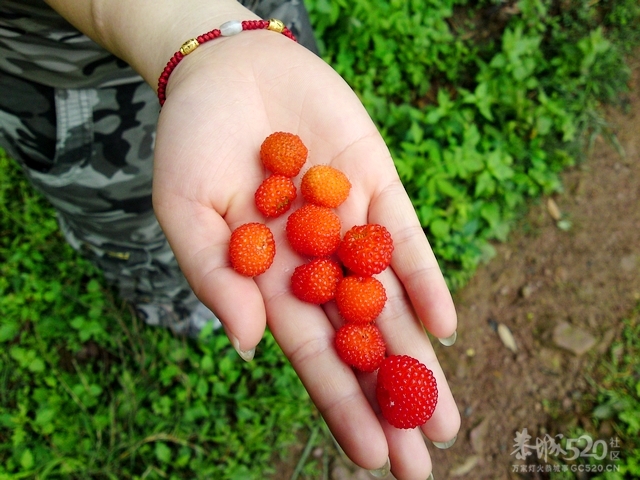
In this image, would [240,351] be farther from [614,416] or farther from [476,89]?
[476,89]

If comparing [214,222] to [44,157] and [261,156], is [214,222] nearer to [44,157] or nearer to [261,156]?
[261,156]

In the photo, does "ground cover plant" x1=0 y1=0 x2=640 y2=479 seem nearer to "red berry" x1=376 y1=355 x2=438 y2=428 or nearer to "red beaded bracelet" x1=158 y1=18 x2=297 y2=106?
"red berry" x1=376 y1=355 x2=438 y2=428

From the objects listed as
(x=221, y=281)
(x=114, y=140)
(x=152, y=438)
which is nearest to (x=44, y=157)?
(x=114, y=140)

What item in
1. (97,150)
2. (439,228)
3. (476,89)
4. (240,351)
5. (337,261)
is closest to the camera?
(240,351)

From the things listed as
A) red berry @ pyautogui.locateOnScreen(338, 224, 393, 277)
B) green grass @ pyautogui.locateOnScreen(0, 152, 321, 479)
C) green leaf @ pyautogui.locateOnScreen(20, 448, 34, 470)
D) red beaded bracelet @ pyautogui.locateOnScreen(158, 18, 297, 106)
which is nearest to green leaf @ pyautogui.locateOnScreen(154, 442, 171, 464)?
green grass @ pyautogui.locateOnScreen(0, 152, 321, 479)

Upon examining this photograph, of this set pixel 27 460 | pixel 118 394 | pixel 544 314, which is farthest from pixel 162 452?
pixel 544 314

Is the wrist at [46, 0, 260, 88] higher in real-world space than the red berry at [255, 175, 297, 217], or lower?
higher
